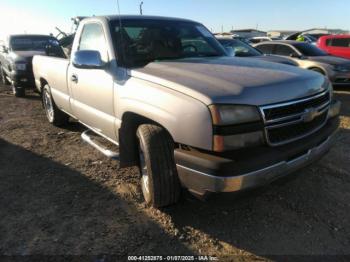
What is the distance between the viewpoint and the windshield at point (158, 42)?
12.1 ft

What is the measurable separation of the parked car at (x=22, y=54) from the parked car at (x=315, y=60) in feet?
21.5

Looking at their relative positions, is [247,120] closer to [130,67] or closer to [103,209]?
[130,67]

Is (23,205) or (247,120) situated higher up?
(247,120)

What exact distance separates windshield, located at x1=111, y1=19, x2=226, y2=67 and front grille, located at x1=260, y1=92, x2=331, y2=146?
150cm

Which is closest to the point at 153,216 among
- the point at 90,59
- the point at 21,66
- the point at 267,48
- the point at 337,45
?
the point at 90,59

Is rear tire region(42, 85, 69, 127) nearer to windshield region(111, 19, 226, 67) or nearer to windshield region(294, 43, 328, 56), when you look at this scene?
windshield region(111, 19, 226, 67)

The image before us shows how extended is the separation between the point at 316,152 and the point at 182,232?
135 cm

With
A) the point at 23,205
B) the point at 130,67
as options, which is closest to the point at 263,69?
the point at 130,67

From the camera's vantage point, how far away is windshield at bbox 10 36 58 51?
1024 cm

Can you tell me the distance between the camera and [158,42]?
3980 mm

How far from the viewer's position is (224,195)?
8.36ft

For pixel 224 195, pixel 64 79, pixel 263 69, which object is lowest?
pixel 224 195

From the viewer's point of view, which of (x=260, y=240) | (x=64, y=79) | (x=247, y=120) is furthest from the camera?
(x=64, y=79)

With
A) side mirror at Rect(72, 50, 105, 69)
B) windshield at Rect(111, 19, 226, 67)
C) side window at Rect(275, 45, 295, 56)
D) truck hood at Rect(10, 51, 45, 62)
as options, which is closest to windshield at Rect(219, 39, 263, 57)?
side window at Rect(275, 45, 295, 56)
